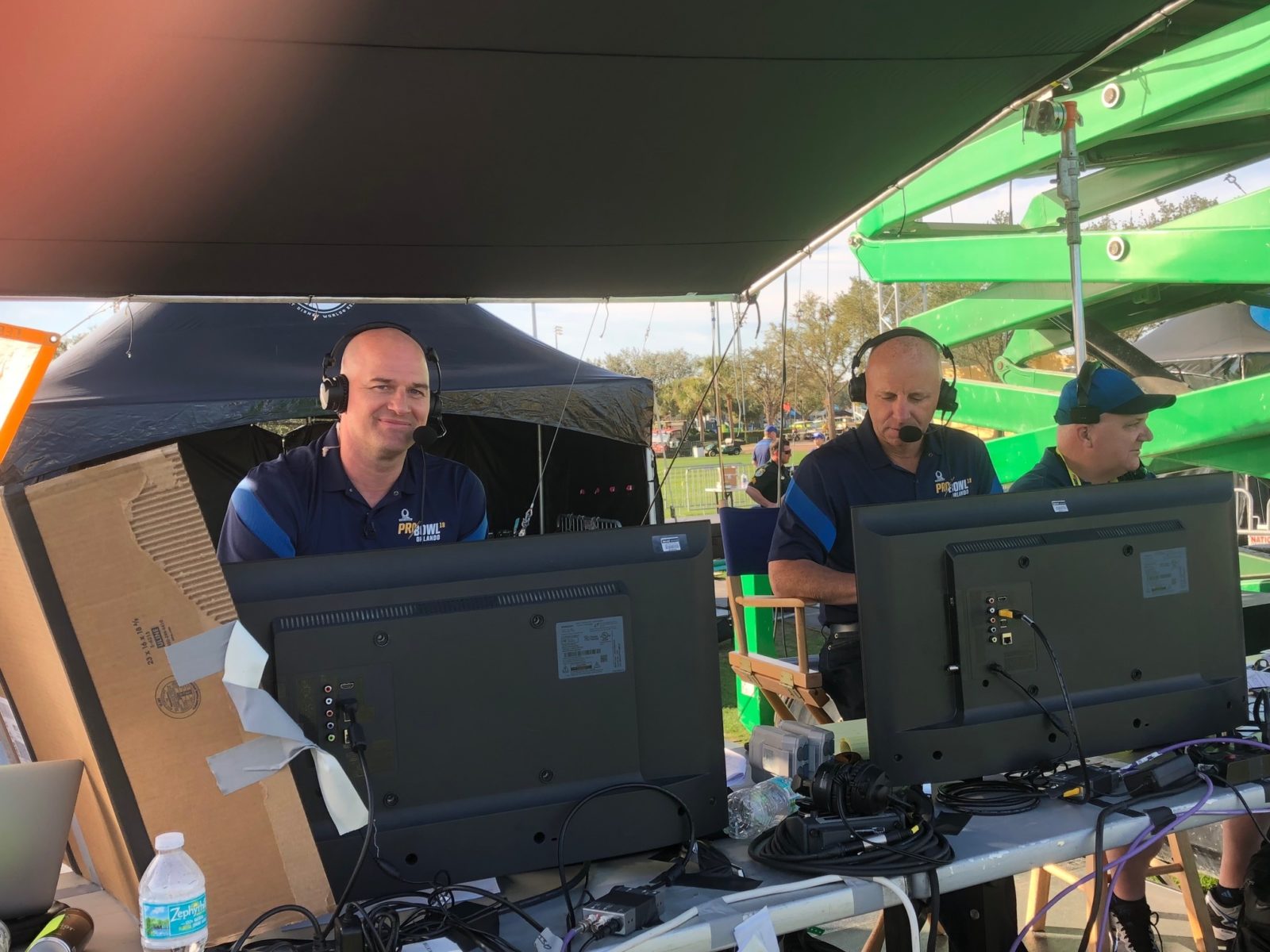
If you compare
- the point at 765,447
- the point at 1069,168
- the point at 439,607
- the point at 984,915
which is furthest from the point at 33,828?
the point at 765,447

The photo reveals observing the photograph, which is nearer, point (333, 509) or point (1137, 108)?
point (333, 509)

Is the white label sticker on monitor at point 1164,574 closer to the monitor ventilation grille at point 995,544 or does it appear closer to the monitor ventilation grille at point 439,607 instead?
the monitor ventilation grille at point 995,544

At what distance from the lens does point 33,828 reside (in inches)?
49.3

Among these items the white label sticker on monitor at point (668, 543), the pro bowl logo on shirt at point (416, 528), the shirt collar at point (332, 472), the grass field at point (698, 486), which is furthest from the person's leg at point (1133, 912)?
the grass field at point (698, 486)

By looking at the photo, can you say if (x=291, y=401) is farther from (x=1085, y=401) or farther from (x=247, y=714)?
(x=247, y=714)

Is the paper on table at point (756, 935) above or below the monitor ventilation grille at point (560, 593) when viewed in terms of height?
below

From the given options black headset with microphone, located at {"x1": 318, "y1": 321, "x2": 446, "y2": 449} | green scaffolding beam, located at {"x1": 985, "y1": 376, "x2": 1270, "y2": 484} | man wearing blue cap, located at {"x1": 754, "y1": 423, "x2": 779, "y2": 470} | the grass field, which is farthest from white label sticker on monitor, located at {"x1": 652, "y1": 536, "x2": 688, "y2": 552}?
the grass field

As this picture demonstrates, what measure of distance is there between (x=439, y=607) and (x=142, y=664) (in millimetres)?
363

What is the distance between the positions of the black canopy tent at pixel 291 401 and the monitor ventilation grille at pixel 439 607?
406 centimetres

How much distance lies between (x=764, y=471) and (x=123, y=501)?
7.54 metres

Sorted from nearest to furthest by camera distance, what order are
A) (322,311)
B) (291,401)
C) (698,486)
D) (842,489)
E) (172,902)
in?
1. (172,902)
2. (842,489)
3. (291,401)
4. (322,311)
5. (698,486)

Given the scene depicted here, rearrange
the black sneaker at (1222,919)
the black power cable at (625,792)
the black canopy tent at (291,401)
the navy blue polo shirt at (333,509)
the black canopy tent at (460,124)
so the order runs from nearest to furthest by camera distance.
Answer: the black power cable at (625,792)
the black canopy tent at (460,124)
the navy blue polo shirt at (333,509)
the black sneaker at (1222,919)
the black canopy tent at (291,401)

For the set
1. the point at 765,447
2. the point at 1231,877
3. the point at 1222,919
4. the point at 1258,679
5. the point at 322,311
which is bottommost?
the point at 1222,919

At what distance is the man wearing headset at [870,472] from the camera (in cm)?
272
